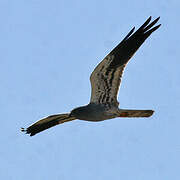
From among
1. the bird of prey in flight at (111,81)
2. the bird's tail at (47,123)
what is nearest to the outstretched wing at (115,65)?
the bird of prey in flight at (111,81)

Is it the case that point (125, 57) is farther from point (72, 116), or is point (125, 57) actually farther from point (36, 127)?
point (36, 127)

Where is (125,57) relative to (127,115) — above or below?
above

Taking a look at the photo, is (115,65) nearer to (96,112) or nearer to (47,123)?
(96,112)

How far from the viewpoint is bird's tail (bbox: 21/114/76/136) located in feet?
58.0

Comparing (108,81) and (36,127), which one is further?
(36,127)

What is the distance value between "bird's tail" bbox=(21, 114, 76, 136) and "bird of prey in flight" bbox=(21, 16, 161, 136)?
3.33 feet

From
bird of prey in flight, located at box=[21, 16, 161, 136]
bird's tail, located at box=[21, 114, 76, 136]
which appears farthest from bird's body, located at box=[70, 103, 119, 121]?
bird's tail, located at box=[21, 114, 76, 136]

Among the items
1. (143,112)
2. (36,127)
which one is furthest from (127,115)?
(36,127)

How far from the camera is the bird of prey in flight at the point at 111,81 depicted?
1605 cm

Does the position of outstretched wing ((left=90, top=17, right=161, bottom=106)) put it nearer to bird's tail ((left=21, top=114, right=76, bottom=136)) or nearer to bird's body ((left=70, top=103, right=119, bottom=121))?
bird's body ((left=70, top=103, right=119, bottom=121))

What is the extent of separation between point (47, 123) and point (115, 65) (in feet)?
9.55

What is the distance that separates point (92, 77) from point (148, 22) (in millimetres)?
1716

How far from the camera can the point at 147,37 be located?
16.0 meters

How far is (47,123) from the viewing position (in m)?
18.0
